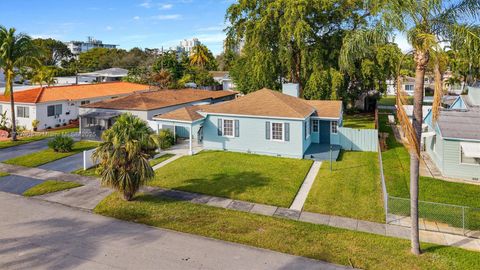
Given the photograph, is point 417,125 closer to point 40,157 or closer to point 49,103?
point 40,157

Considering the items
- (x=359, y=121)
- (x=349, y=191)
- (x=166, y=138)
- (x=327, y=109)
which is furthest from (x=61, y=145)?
(x=359, y=121)

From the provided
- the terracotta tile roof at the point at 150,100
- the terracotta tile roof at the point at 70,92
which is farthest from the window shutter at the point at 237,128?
the terracotta tile roof at the point at 70,92

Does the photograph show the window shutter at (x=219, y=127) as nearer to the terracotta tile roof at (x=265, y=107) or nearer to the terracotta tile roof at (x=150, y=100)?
the terracotta tile roof at (x=265, y=107)

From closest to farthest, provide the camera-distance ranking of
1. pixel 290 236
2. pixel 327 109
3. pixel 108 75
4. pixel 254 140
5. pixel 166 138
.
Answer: pixel 290 236 → pixel 254 140 → pixel 166 138 → pixel 327 109 → pixel 108 75

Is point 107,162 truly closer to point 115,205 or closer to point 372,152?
point 115,205

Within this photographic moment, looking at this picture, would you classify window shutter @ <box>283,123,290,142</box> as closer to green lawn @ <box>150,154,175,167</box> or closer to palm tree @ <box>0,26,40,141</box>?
green lawn @ <box>150,154,175,167</box>
